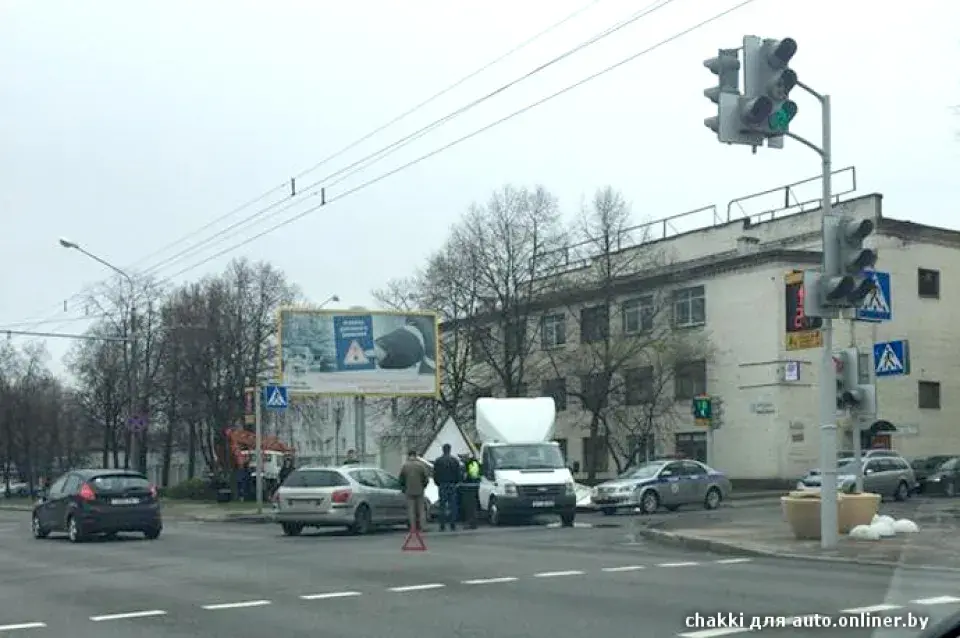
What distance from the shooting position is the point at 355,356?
1551 inches

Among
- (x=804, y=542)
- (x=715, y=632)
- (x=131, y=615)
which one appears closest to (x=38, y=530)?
(x=131, y=615)

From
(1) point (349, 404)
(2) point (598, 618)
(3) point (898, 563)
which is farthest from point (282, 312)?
(1) point (349, 404)

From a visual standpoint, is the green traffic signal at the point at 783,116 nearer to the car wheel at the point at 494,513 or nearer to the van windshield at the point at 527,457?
the car wheel at the point at 494,513

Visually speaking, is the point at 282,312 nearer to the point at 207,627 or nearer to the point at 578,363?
the point at 578,363

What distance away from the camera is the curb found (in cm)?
1391

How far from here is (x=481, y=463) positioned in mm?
27484

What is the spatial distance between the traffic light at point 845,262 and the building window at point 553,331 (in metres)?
33.3

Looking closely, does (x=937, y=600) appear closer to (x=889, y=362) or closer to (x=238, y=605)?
(x=238, y=605)

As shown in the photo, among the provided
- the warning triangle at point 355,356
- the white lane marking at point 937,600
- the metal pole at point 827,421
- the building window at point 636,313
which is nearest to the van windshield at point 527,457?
the metal pole at point 827,421

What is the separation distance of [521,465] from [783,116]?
48.2 feet

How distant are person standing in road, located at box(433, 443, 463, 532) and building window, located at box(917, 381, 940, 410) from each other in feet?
98.7

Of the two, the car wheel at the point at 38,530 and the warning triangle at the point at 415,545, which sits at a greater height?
the warning triangle at the point at 415,545

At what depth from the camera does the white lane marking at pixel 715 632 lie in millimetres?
8844

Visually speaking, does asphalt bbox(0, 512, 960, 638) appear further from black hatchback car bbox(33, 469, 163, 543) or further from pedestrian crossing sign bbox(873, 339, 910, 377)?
pedestrian crossing sign bbox(873, 339, 910, 377)
